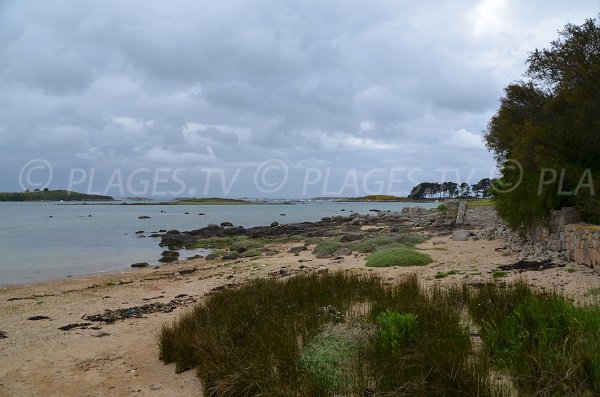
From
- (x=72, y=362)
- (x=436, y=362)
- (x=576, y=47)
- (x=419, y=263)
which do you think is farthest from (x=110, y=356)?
(x=576, y=47)

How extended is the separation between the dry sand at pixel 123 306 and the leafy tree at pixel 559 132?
2073mm

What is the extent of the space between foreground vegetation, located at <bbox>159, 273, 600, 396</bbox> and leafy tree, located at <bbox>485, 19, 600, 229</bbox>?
23.0 ft

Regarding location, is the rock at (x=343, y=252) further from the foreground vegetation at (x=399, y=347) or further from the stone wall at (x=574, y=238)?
the foreground vegetation at (x=399, y=347)

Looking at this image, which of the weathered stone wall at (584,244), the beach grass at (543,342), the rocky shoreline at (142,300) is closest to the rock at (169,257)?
the rocky shoreline at (142,300)

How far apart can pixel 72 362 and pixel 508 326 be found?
591 centimetres

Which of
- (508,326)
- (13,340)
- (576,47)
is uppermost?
(576,47)

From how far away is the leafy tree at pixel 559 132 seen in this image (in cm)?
1164

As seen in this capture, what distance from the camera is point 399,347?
4852 millimetres

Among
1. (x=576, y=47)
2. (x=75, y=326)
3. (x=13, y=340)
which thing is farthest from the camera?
(x=576, y=47)

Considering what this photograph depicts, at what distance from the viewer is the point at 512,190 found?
15.2 m

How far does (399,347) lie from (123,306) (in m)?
7.89

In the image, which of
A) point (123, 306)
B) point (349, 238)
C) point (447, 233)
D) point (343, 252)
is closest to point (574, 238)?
point (343, 252)

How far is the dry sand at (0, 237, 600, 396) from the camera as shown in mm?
5641

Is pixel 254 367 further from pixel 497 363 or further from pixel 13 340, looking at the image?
pixel 13 340
